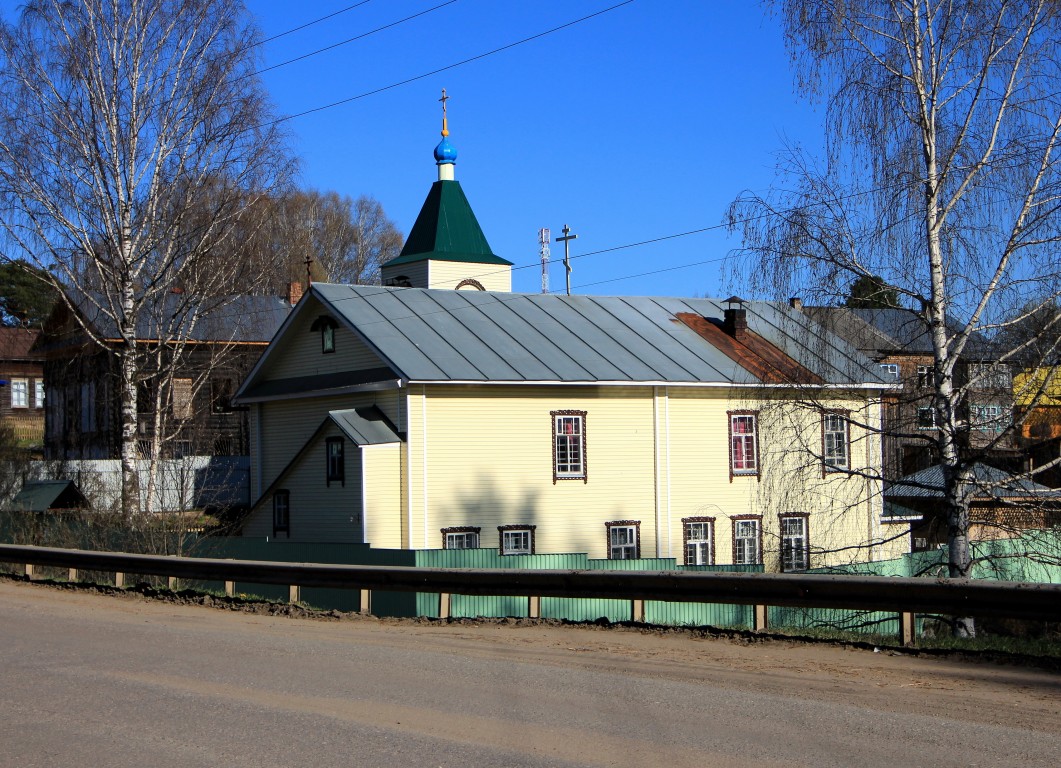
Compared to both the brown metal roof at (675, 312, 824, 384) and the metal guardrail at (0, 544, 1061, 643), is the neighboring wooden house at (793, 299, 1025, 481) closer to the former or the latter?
the metal guardrail at (0, 544, 1061, 643)

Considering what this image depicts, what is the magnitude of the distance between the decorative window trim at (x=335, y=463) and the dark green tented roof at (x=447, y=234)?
1650cm

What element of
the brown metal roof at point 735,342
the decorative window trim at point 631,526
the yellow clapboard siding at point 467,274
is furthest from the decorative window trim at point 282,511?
the yellow clapboard siding at point 467,274

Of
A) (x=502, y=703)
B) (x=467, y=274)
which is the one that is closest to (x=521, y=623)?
(x=502, y=703)

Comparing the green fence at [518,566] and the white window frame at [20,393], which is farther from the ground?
the white window frame at [20,393]

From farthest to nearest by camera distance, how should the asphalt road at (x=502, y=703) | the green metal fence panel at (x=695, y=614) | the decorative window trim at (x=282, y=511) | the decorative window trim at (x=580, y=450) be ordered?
the decorative window trim at (x=282, y=511) → the decorative window trim at (x=580, y=450) → the green metal fence panel at (x=695, y=614) → the asphalt road at (x=502, y=703)

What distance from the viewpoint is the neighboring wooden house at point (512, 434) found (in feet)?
89.5

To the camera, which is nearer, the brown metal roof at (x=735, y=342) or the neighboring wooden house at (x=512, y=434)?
the neighboring wooden house at (x=512, y=434)

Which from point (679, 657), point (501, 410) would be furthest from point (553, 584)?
point (501, 410)

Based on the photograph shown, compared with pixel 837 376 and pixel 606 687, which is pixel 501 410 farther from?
pixel 606 687

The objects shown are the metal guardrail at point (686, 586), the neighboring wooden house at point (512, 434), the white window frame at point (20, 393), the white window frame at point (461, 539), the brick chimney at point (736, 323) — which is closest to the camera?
the metal guardrail at point (686, 586)

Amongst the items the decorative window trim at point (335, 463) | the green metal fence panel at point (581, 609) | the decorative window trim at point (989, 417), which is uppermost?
the decorative window trim at point (989, 417)

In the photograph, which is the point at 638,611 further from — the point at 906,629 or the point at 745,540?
the point at 745,540

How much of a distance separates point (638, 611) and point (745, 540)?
17854 millimetres

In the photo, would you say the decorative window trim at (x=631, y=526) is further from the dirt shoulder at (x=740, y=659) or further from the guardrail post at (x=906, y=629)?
the guardrail post at (x=906, y=629)
